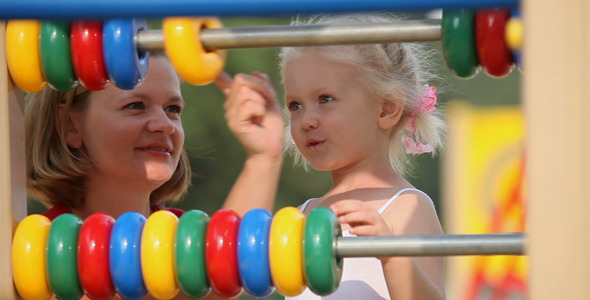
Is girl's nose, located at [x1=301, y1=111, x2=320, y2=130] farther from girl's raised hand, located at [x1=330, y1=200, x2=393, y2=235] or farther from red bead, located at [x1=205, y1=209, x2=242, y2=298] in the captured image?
red bead, located at [x1=205, y1=209, x2=242, y2=298]

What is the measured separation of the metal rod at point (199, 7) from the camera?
0.91 meters

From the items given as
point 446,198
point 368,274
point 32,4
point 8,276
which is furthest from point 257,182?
point 446,198

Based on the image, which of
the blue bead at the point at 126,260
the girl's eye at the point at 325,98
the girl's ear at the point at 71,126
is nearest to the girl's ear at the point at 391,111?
the girl's eye at the point at 325,98

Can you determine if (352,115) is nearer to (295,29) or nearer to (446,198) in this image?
(295,29)

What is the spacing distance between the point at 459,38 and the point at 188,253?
41cm

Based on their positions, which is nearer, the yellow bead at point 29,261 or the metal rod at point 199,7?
the metal rod at point 199,7

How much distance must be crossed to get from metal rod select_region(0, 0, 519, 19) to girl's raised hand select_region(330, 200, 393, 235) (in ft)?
1.43

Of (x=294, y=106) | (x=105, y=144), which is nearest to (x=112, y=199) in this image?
(x=105, y=144)

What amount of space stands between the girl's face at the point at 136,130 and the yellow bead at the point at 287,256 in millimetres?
658

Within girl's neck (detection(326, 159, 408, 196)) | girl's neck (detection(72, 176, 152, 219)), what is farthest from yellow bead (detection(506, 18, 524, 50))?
girl's neck (detection(72, 176, 152, 219))

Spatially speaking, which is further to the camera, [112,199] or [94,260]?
[112,199]

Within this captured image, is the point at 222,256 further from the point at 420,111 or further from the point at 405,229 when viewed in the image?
the point at 420,111

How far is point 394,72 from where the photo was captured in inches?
70.6

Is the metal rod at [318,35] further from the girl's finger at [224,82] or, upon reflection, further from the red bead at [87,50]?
the girl's finger at [224,82]
